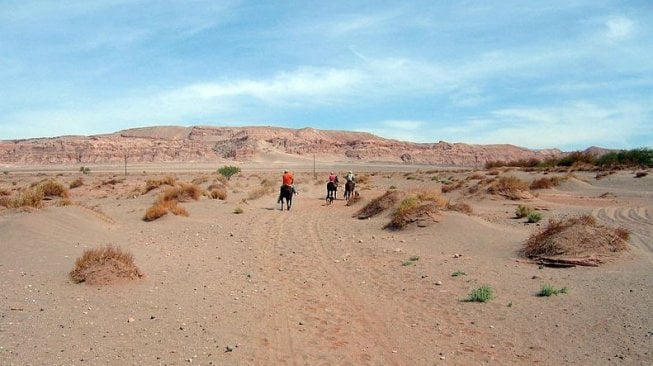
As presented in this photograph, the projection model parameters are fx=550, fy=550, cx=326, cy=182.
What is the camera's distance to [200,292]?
1031 centimetres

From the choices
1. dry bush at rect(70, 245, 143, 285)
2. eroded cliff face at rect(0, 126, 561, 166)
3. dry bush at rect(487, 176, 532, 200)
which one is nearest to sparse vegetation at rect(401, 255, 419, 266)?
dry bush at rect(70, 245, 143, 285)

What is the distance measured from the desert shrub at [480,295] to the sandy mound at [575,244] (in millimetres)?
2992

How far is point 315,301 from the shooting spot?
392 inches

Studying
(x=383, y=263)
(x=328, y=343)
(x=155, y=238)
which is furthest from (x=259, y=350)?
(x=155, y=238)

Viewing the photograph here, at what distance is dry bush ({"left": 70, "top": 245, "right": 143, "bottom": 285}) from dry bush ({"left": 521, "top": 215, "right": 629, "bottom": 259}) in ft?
29.9

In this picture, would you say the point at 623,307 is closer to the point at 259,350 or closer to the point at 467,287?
the point at 467,287

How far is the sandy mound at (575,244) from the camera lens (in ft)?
40.0

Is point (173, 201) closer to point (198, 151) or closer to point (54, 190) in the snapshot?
point (54, 190)

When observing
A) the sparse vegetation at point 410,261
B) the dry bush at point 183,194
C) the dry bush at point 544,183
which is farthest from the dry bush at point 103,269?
the dry bush at point 544,183

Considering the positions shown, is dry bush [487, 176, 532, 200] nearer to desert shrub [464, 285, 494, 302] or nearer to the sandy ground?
the sandy ground

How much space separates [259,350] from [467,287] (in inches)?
203

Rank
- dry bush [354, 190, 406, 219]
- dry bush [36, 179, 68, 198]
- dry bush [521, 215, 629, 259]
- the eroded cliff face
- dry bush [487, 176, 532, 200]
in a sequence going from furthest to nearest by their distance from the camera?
the eroded cliff face < dry bush [487, 176, 532, 200] < dry bush [36, 179, 68, 198] < dry bush [354, 190, 406, 219] < dry bush [521, 215, 629, 259]

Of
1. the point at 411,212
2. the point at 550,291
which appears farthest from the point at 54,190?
the point at 550,291

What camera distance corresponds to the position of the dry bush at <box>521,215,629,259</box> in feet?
40.8
